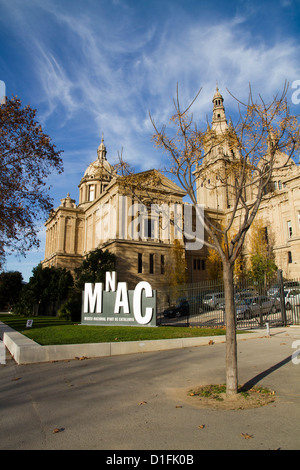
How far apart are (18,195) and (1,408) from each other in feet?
45.0

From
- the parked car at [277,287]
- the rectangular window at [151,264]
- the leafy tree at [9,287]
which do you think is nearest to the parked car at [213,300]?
the parked car at [277,287]

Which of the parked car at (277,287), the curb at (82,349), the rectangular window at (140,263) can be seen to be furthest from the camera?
the rectangular window at (140,263)

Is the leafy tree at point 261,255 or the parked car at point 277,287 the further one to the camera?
the leafy tree at point 261,255

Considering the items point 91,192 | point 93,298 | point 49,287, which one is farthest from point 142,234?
point 93,298

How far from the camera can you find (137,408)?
17.7 feet

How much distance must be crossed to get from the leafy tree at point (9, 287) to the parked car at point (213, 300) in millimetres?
50649

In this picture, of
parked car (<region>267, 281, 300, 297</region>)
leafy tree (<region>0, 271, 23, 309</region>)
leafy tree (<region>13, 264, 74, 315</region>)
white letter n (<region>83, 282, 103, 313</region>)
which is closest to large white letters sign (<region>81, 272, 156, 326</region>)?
white letter n (<region>83, 282, 103, 313</region>)

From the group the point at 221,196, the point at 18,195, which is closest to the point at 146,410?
the point at 18,195

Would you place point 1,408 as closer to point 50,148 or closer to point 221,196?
point 50,148

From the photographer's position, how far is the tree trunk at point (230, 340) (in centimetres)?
588

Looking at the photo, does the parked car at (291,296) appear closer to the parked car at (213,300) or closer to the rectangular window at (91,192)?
the parked car at (213,300)

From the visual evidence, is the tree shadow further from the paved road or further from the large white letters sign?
the large white letters sign

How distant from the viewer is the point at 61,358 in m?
9.76
